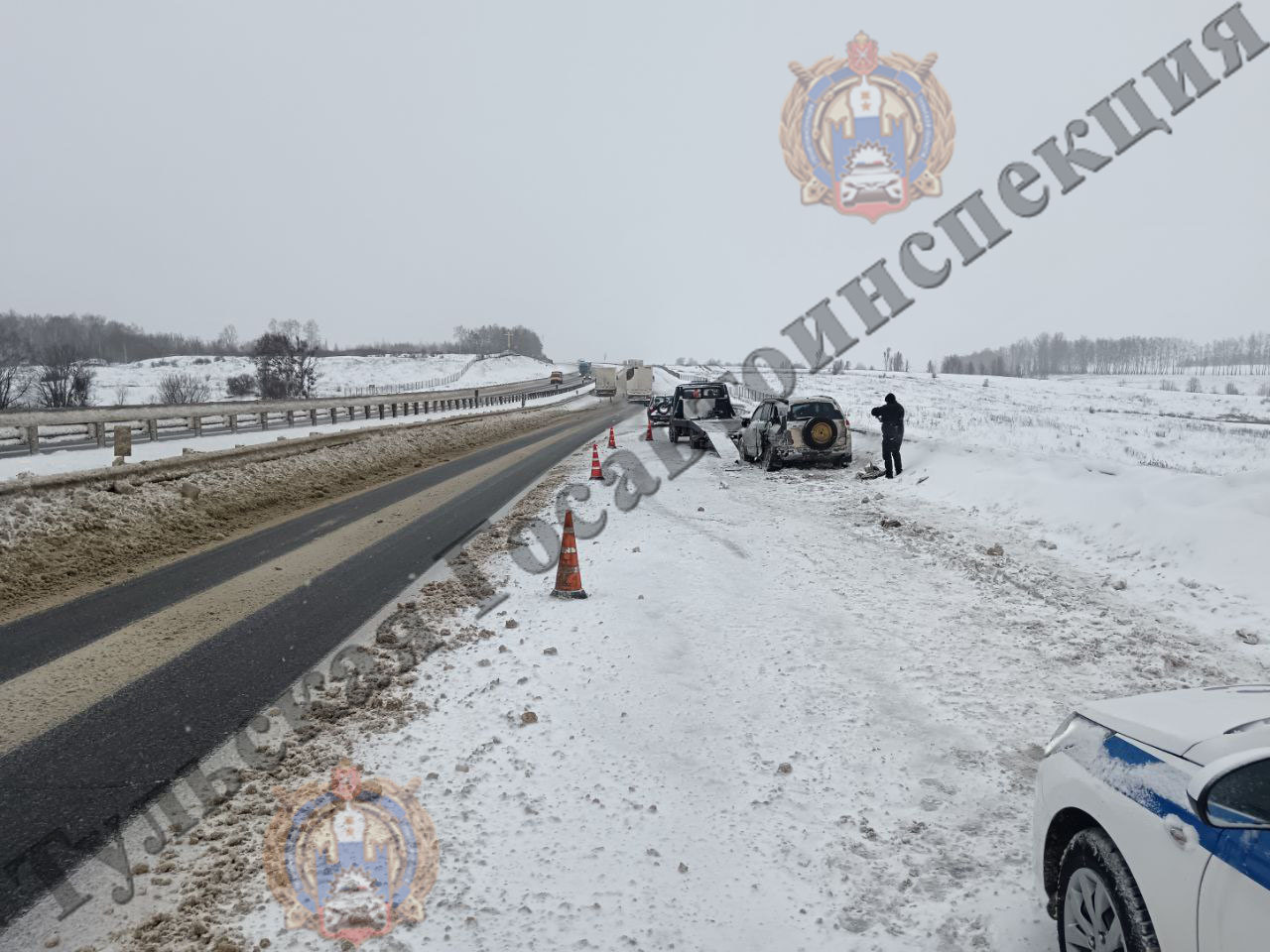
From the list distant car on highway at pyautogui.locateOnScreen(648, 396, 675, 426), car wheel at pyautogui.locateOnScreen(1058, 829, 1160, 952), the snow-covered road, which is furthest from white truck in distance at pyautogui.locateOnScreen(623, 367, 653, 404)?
car wheel at pyautogui.locateOnScreen(1058, 829, 1160, 952)

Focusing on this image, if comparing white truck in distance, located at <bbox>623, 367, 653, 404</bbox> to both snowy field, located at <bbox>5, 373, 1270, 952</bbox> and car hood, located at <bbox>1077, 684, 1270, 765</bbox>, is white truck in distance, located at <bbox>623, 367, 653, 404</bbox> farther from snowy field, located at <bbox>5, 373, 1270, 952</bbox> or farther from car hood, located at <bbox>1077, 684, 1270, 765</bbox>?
car hood, located at <bbox>1077, 684, 1270, 765</bbox>

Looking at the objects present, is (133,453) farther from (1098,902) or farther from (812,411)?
(1098,902)

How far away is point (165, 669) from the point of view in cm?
572

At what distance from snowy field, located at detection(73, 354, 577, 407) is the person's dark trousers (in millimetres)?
80702

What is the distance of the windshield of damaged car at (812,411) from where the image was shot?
16469 millimetres

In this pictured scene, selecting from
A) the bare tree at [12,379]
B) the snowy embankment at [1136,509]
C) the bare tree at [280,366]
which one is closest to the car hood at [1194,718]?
the snowy embankment at [1136,509]

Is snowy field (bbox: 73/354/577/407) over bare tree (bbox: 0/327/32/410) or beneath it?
over

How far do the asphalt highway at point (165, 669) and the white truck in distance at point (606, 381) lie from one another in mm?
57390

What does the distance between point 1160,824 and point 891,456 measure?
13.6 metres

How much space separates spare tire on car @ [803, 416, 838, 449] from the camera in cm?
1636

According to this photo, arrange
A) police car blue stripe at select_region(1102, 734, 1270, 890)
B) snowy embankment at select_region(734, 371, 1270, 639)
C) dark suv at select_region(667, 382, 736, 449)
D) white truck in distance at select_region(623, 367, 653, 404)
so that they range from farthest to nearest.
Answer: white truck in distance at select_region(623, 367, 653, 404) < dark suv at select_region(667, 382, 736, 449) < snowy embankment at select_region(734, 371, 1270, 639) < police car blue stripe at select_region(1102, 734, 1270, 890)

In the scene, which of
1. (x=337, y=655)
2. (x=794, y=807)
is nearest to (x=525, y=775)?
(x=794, y=807)

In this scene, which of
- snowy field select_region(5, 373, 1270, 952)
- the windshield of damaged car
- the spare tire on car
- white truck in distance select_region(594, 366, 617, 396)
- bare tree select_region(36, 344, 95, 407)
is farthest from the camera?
white truck in distance select_region(594, 366, 617, 396)

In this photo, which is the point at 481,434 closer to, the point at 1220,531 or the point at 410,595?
the point at 410,595
